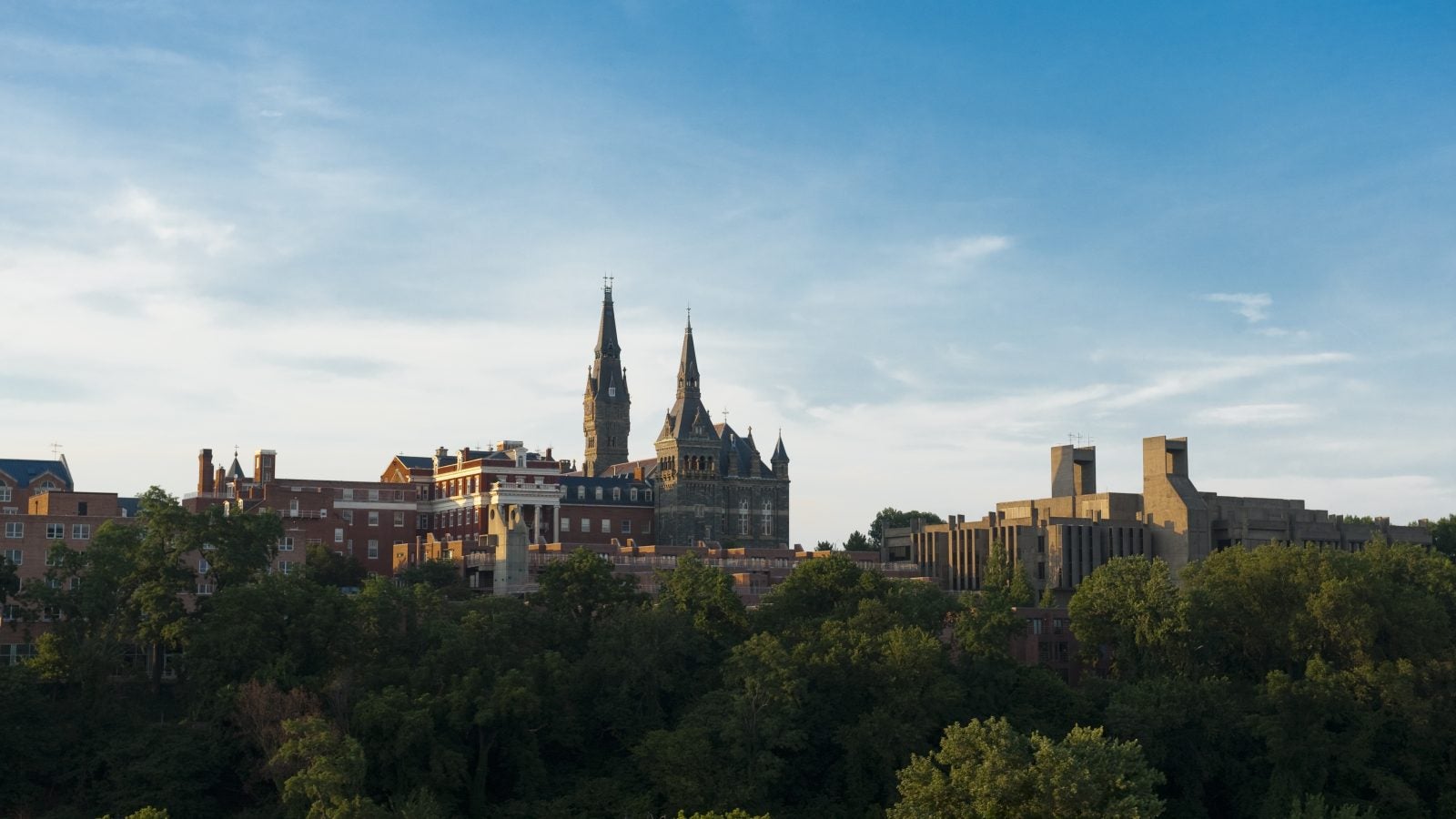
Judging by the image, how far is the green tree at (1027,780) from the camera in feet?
238

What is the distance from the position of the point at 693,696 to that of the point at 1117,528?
53.2 meters

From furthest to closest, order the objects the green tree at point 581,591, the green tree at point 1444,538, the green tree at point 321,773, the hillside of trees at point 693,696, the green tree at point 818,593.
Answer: the green tree at point 1444,538 < the green tree at point 818,593 < the green tree at point 581,591 < the hillside of trees at point 693,696 < the green tree at point 321,773

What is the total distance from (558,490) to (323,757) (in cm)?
8476

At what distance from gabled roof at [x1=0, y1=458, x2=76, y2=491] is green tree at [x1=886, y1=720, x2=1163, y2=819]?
8041 cm

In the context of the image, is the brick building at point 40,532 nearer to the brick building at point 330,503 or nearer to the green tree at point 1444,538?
the brick building at point 330,503

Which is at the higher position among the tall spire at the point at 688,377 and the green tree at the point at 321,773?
the tall spire at the point at 688,377

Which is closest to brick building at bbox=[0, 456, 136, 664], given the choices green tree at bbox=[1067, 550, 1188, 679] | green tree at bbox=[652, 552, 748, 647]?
green tree at bbox=[652, 552, 748, 647]

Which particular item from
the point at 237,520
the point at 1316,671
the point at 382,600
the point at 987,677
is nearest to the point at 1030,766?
the point at 987,677

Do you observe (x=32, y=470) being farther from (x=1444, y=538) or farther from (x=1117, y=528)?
(x=1444, y=538)

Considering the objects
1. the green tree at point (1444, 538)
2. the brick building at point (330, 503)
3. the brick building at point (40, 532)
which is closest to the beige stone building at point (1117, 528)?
the green tree at point (1444, 538)

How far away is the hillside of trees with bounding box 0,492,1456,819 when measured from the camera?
3312 inches

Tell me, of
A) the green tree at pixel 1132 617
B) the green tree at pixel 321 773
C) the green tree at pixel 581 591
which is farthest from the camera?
the green tree at pixel 1132 617

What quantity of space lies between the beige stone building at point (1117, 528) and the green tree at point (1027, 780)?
57135 mm

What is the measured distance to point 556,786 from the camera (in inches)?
3524
